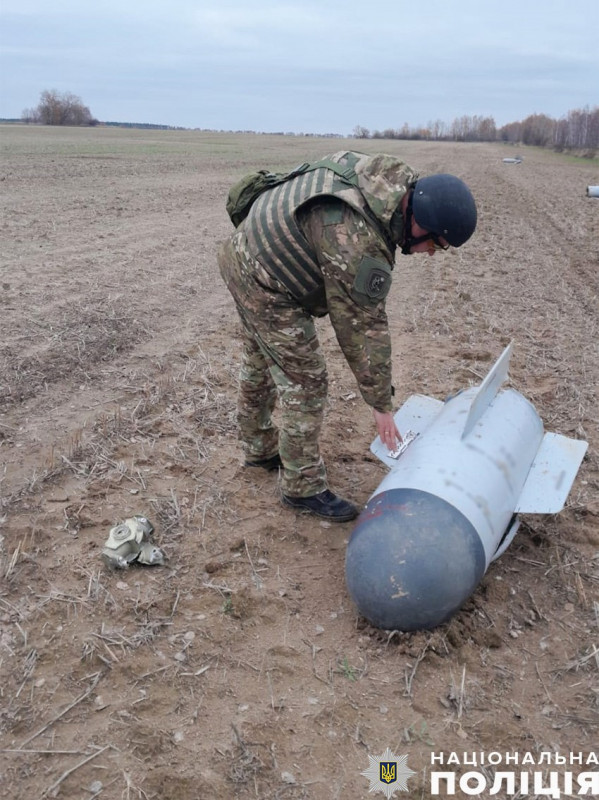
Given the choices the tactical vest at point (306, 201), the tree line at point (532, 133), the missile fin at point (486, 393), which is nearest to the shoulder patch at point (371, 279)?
the tactical vest at point (306, 201)

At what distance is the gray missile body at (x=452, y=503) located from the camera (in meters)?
2.88

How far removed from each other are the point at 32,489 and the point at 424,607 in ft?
7.83

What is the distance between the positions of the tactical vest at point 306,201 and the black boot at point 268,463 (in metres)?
1.29

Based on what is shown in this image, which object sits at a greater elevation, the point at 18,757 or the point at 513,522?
the point at 513,522

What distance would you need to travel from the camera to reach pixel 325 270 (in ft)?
10.4

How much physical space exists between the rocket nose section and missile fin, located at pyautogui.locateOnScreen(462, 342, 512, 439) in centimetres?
55

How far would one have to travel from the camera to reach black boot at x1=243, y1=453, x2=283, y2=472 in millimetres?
4359

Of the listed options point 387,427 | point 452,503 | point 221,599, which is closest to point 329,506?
point 387,427

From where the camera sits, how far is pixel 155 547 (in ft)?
11.6

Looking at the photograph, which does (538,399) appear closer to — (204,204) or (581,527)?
(581,527)

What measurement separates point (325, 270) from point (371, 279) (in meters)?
0.23

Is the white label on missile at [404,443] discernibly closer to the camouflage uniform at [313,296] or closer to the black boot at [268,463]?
the camouflage uniform at [313,296]

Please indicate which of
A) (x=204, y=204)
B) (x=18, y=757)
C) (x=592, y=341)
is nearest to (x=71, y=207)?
(x=204, y=204)

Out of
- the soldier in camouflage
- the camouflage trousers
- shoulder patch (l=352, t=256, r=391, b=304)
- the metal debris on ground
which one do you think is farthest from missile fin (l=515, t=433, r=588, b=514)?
the metal debris on ground
